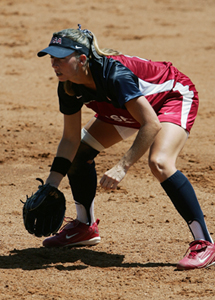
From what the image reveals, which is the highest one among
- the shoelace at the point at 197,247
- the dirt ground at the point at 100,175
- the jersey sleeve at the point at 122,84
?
the jersey sleeve at the point at 122,84

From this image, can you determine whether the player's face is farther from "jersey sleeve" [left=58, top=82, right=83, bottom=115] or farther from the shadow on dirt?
the shadow on dirt

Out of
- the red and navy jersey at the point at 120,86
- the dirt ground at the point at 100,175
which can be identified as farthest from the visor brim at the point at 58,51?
the dirt ground at the point at 100,175

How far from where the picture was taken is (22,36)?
9875mm

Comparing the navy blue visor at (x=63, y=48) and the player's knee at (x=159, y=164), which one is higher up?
the navy blue visor at (x=63, y=48)

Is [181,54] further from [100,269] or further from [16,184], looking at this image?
[100,269]

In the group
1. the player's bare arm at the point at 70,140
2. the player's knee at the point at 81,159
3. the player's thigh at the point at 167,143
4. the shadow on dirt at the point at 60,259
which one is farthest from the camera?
the player's knee at the point at 81,159

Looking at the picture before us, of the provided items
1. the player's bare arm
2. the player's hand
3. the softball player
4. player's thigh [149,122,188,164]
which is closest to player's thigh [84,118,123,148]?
the softball player

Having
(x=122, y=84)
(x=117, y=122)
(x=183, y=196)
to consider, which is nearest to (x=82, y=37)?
(x=122, y=84)

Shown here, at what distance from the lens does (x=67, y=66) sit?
301cm

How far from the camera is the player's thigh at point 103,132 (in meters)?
3.56

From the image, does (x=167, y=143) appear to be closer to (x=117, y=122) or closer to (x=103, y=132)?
(x=117, y=122)

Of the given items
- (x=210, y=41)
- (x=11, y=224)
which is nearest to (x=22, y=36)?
(x=210, y=41)

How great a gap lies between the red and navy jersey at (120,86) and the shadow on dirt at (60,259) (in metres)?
0.92

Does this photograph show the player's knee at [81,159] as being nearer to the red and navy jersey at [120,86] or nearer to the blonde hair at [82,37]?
the red and navy jersey at [120,86]
